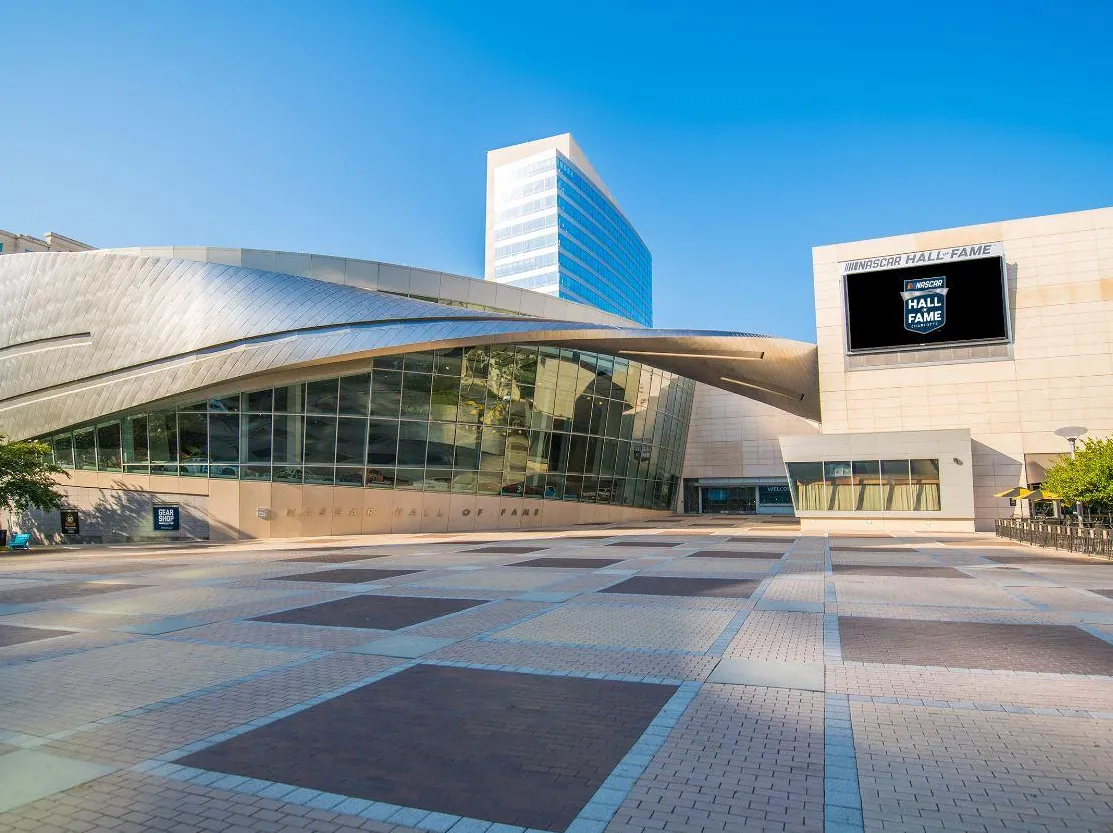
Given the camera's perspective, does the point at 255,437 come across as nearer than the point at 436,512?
Yes

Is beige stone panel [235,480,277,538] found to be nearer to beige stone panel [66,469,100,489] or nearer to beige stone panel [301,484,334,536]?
beige stone panel [301,484,334,536]

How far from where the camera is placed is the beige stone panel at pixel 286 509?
3216 centimetres

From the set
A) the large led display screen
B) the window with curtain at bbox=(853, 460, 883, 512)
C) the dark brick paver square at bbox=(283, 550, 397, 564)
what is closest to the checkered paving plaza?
the dark brick paver square at bbox=(283, 550, 397, 564)

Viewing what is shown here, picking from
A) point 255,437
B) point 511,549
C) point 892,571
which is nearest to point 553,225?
point 255,437

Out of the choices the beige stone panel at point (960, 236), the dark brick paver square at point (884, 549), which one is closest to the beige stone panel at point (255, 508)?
the dark brick paver square at point (884, 549)

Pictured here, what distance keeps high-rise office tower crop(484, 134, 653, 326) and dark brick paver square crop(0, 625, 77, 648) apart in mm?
92979

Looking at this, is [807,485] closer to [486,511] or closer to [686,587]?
[486,511]

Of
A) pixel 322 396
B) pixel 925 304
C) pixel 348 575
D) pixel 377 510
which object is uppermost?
pixel 925 304

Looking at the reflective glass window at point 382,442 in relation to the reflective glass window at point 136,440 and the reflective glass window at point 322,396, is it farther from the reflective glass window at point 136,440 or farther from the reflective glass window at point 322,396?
the reflective glass window at point 136,440

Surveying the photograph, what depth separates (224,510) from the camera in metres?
31.8

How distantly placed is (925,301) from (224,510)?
117ft

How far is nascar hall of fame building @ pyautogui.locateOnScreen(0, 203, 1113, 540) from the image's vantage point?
30.6m

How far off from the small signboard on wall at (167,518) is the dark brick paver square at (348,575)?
18.3 metres

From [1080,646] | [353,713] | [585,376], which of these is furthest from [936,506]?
[353,713]
